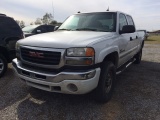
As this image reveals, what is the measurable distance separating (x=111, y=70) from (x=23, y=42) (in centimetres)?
182

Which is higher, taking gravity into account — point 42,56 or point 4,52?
point 42,56

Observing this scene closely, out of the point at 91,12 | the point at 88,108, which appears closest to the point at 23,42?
the point at 88,108

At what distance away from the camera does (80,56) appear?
3.25 meters

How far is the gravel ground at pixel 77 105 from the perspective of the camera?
344 cm

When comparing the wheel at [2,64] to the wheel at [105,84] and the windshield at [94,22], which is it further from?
the wheel at [105,84]

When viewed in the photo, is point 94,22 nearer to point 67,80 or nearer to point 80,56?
point 80,56

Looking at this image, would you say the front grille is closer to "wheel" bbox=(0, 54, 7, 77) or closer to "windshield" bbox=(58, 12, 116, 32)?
"windshield" bbox=(58, 12, 116, 32)

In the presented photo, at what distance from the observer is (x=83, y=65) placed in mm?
3238

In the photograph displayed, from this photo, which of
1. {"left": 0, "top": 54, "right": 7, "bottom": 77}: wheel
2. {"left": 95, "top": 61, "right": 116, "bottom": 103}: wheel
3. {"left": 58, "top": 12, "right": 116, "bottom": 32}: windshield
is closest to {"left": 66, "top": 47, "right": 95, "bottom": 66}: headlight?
{"left": 95, "top": 61, "right": 116, "bottom": 103}: wheel

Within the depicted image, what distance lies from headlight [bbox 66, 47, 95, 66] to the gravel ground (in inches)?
37.4

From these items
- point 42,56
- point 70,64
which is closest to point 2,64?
point 42,56

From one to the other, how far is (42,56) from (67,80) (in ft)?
2.06

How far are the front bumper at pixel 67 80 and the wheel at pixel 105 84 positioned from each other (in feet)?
0.80

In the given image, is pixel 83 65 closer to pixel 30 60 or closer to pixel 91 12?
pixel 30 60
